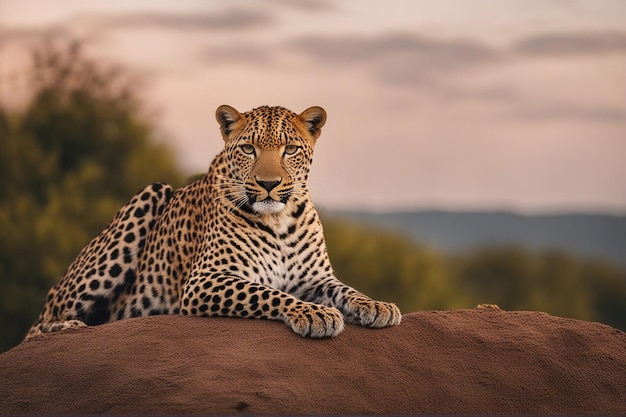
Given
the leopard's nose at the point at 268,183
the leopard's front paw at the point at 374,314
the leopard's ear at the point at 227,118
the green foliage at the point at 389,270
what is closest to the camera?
the leopard's front paw at the point at 374,314

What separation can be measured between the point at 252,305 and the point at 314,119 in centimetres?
256

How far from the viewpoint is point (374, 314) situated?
41.1ft

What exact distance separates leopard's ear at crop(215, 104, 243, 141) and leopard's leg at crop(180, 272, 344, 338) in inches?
69.6

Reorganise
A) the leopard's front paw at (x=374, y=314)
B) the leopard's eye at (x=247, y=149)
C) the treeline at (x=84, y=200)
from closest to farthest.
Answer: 1. the leopard's front paw at (x=374, y=314)
2. the leopard's eye at (x=247, y=149)
3. the treeline at (x=84, y=200)

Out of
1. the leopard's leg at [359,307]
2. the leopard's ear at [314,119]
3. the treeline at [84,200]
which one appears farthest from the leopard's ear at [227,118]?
the treeline at [84,200]

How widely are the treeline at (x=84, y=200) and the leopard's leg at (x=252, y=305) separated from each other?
2019cm

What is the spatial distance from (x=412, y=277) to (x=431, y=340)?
47.3m

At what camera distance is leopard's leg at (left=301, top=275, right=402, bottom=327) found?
12.5 m

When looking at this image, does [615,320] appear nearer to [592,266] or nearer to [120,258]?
[592,266]

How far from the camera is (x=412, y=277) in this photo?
59.6m

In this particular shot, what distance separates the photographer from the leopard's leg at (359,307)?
494 inches

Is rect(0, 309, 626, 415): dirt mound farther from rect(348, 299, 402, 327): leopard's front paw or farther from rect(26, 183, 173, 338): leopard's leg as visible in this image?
rect(26, 183, 173, 338): leopard's leg

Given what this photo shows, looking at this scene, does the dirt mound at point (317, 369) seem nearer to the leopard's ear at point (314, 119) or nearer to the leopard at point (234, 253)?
the leopard at point (234, 253)

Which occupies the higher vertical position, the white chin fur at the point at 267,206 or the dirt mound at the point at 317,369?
the white chin fur at the point at 267,206
